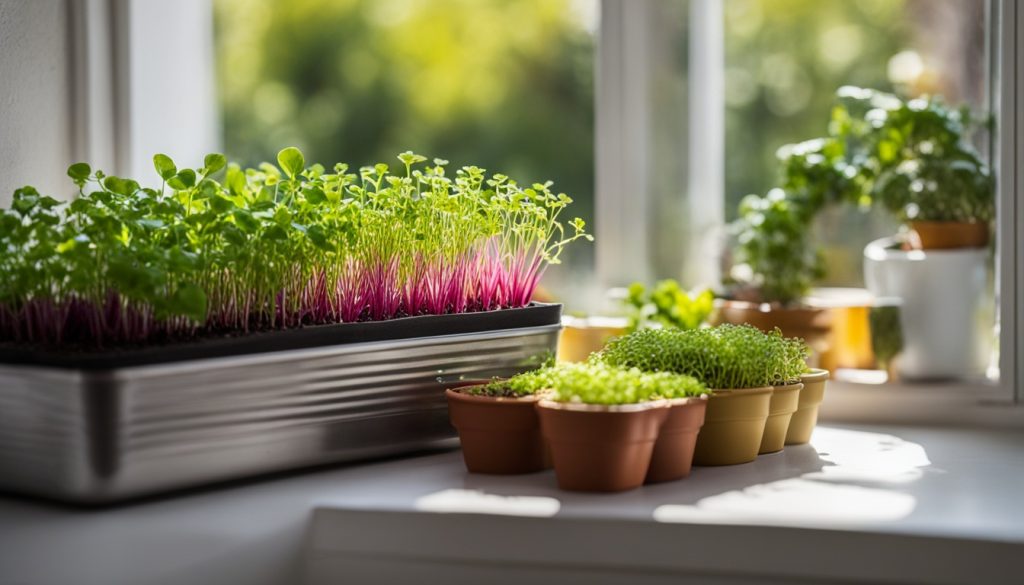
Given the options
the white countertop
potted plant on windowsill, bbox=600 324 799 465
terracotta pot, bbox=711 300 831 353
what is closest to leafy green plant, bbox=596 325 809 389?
potted plant on windowsill, bbox=600 324 799 465

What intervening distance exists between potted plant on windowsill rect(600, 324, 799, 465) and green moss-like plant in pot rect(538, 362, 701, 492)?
95 millimetres

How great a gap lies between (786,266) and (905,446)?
0.38 m

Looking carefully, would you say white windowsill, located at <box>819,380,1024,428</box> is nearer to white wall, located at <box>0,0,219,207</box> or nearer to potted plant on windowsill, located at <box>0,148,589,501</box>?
potted plant on windowsill, located at <box>0,148,589,501</box>

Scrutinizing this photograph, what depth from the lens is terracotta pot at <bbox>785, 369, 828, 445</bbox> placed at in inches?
52.5

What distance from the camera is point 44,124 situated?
62.1 inches

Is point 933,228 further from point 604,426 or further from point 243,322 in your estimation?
point 243,322

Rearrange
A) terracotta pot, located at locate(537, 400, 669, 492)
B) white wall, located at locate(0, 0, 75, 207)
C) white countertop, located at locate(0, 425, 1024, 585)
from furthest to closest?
white wall, located at locate(0, 0, 75, 207)
terracotta pot, located at locate(537, 400, 669, 492)
white countertop, located at locate(0, 425, 1024, 585)

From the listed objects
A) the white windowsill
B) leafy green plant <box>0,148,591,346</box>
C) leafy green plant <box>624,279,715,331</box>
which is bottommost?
the white windowsill

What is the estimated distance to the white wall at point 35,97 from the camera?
1.46 m

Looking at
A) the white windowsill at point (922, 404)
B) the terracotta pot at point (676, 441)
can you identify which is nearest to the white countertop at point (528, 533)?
the terracotta pot at point (676, 441)

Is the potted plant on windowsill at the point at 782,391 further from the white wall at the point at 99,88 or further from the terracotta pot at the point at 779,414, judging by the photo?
the white wall at the point at 99,88

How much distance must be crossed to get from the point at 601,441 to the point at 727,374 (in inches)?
9.1

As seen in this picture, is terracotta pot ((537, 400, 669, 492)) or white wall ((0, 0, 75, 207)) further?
white wall ((0, 0, 75, 207))

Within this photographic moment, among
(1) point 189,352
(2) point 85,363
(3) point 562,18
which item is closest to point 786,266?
(1) point 189,352
